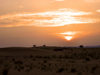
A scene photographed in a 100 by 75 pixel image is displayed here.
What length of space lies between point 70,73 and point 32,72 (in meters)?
3.00

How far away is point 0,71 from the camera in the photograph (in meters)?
18.6

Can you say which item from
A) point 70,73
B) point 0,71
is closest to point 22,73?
point 0,71

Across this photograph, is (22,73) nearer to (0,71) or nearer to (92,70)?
(0,71)

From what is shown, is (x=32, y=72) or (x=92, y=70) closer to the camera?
(x=32, y=72)

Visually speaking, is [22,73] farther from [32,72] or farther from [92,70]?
[92,70]

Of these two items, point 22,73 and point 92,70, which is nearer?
point 22,73

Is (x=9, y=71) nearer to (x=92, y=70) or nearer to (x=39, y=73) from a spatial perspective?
(x=39, y=73)

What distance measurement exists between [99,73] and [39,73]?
481 centimetres

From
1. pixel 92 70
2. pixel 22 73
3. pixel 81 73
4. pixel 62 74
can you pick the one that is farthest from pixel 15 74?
pixel 92 70

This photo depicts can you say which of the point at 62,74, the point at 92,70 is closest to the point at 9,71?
the point at 62,74

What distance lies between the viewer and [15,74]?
57.1 feet

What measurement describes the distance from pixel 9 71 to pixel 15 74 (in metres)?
1.04

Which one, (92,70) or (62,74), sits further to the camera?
(92,70)

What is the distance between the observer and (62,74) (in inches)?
677
